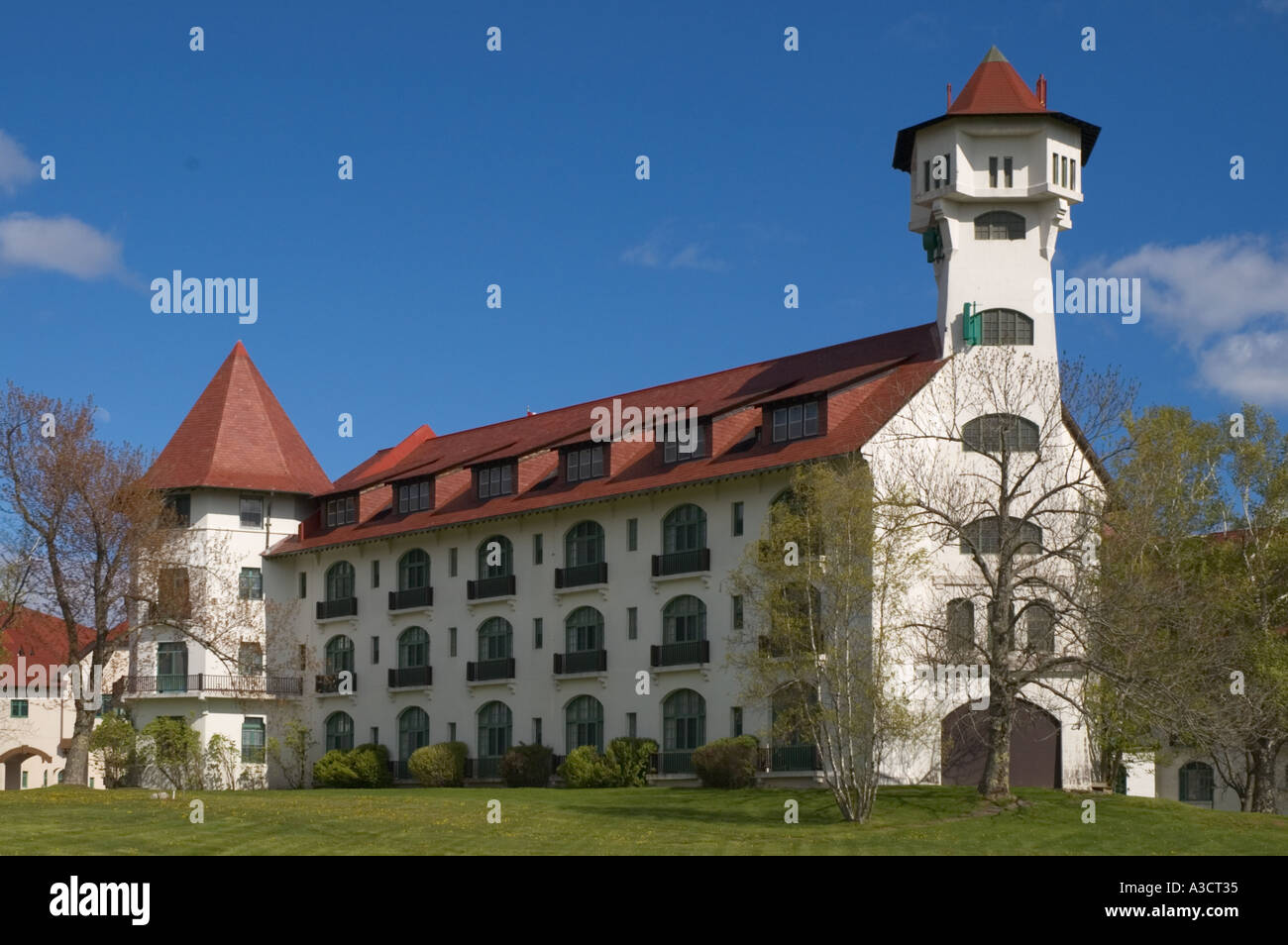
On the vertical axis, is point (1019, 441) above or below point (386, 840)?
above

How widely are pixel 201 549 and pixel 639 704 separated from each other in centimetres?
2122

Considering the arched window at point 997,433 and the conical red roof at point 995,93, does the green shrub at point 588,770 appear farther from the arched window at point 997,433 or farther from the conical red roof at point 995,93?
the conical red roof at point 995,93

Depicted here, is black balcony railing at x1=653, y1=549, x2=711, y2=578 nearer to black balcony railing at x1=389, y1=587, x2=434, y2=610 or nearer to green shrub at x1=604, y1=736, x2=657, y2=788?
green shrub at x1=604, y1=736, x2=657, y2=788

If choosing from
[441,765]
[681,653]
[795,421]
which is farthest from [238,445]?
[795,421]

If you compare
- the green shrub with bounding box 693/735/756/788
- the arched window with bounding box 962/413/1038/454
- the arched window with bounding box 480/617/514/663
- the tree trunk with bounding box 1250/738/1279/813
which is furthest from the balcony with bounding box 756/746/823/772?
the tree trunk with bounding box 1250/738/1279/813

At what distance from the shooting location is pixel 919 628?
45719 mm

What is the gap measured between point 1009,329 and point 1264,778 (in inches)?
685

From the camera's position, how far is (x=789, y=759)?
50.3 meters

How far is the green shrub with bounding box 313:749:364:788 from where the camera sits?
201 feet

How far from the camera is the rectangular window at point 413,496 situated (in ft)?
212

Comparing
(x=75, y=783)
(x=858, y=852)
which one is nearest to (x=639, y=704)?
(x=75, y=783)

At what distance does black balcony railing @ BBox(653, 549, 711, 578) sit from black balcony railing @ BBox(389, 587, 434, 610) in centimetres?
→ 1117

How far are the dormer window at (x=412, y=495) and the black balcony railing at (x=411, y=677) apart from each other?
6.20m
